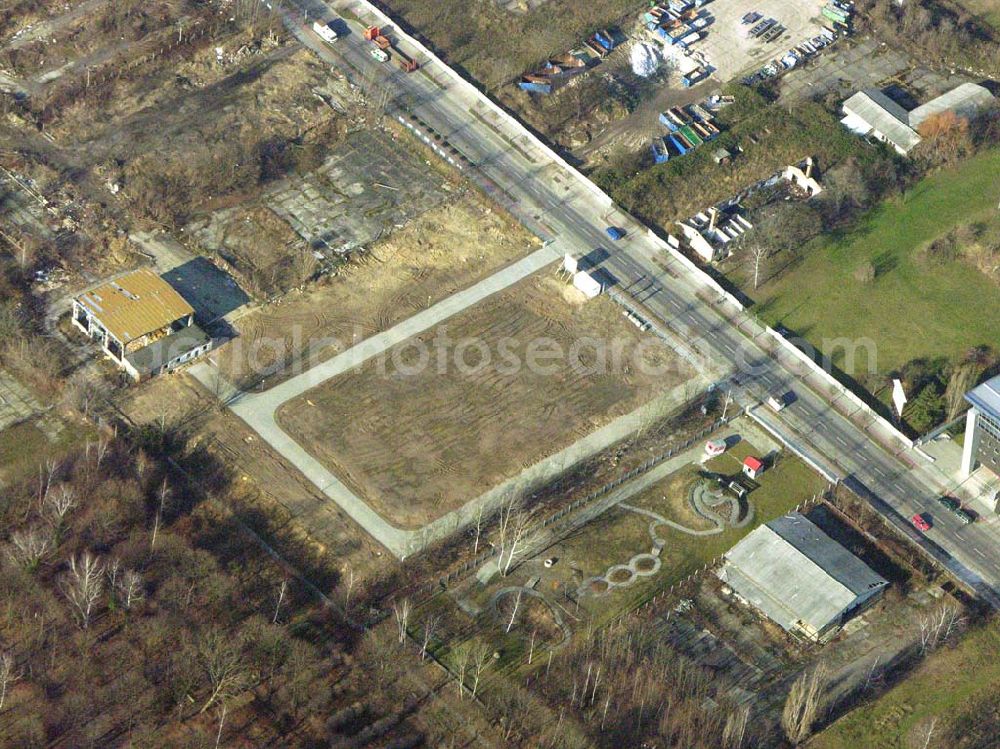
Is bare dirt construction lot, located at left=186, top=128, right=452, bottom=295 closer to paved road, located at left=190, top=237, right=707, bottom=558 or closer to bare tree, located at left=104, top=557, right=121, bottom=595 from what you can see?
paved road, located at left=190, top=237, right=707, bottom=558

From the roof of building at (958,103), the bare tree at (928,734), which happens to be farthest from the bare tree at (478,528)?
the roof of building at (958,103)

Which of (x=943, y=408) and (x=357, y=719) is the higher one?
(x=943, y=408)

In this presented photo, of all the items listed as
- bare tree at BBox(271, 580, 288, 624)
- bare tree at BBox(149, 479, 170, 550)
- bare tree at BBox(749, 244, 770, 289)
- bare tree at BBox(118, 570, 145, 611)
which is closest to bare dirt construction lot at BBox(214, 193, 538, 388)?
bare tree at BBox(149, 479, 170, 550)

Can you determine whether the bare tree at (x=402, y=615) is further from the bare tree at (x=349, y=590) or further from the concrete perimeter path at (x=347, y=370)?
the concrete perimeter path at (x=347, y=370)

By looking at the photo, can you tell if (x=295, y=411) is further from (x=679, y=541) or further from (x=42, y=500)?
(x=679, y=541)

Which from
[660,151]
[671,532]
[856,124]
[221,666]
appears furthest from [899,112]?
[221,666]

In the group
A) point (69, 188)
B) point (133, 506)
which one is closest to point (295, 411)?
point (133, 506)

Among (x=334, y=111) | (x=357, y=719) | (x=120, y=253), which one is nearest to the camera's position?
(x=357, y=719)
